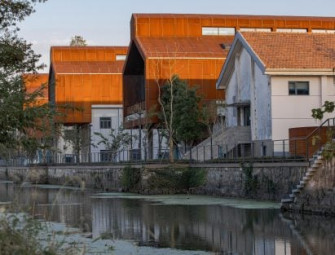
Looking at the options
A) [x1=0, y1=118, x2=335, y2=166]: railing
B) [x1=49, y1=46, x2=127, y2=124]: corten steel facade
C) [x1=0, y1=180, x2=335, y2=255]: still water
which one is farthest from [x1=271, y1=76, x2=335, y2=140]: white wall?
[x1=49, y1=46, x2=127, y2=124]: corten steel facade

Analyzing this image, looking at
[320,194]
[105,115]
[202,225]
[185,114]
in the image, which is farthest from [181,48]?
[202,225]

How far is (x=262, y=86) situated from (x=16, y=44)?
25.5 metres

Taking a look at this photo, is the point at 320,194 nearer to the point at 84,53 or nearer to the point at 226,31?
the point at 226,31

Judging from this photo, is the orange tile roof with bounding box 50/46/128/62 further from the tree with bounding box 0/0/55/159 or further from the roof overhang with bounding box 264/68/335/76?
the tree with bounding box 0/0/55/159

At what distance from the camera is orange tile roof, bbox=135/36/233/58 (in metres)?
63.8

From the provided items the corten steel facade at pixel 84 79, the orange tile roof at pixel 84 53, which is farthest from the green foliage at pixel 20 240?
the orange tile roof at pixel 84 53

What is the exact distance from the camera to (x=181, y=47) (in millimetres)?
65750

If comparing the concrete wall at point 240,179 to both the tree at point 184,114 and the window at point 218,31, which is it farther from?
the window at point 218,31

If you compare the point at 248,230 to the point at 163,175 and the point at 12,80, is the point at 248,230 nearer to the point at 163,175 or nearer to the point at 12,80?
the point at 12,80

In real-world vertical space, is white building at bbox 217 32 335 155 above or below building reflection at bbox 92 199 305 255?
above

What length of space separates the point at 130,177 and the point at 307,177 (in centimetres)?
2264

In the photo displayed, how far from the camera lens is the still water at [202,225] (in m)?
21.6

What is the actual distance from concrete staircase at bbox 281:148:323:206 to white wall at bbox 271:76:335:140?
15.0 metres

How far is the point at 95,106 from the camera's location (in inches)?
3627
